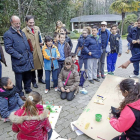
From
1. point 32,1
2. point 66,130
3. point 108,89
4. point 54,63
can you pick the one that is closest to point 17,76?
point 54,63

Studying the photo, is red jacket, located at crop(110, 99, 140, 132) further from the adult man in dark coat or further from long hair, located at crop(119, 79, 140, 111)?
the adult man in dark coat

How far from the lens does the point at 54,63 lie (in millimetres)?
3898

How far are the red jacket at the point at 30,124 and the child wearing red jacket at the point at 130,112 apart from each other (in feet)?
3.12

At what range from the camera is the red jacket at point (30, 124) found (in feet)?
5.58

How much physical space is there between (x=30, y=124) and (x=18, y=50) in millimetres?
2006

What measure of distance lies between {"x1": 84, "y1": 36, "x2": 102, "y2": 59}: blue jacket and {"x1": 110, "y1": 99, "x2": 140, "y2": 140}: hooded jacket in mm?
2927

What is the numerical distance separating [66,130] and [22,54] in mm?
1983

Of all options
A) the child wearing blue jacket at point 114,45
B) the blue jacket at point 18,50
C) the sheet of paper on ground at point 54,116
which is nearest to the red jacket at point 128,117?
the sheet of paper on ground at point 54,116

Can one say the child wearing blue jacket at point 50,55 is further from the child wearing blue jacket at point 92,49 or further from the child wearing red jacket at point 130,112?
the child wearing red jacket at point 130,112

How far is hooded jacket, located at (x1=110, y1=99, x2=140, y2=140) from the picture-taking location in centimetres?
156

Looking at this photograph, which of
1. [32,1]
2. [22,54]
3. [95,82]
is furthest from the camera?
[32,1]

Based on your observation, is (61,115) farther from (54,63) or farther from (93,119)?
(54,63)

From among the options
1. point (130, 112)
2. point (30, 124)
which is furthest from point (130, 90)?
point (30, 124)

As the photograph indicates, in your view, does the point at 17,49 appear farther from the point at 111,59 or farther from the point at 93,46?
the point at 111,59
